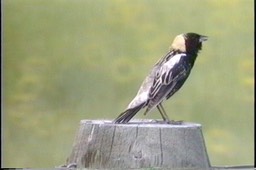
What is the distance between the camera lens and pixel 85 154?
267 cm

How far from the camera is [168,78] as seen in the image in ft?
9.26

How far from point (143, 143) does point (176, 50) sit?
45 centimetres

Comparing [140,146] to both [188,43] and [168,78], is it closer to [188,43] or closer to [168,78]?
[168,78]

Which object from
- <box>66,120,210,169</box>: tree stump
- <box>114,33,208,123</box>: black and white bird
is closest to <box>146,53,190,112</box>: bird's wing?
<box>114,33,208,123</box>: black and white bird

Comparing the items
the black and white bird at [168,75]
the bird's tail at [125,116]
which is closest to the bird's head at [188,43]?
the black and white bird at [168,75]

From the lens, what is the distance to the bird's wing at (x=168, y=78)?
281cm

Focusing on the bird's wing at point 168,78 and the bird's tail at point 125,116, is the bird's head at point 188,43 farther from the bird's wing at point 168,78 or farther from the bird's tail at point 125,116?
the bird's tail at point 125,116

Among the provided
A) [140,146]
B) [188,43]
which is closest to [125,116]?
[140,146]

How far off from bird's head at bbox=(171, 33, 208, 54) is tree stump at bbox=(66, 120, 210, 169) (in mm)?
336

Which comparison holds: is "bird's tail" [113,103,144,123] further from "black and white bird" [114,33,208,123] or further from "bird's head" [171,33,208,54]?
"bird's head" [171,33,208,54]

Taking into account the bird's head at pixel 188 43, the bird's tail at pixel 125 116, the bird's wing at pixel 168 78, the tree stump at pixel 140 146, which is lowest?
the tree stump at pixel 140 146

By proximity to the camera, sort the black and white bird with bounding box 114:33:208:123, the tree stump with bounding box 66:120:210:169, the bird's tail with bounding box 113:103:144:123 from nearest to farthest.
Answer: the tree stump with bounding box 66:120:210:169 < the bird's tail with bounding box 113:103:144:123 < the black and white bird with bounding box 114:33:208:123

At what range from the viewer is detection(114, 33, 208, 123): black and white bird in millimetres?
2795

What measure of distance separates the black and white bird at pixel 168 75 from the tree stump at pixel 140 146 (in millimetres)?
130
